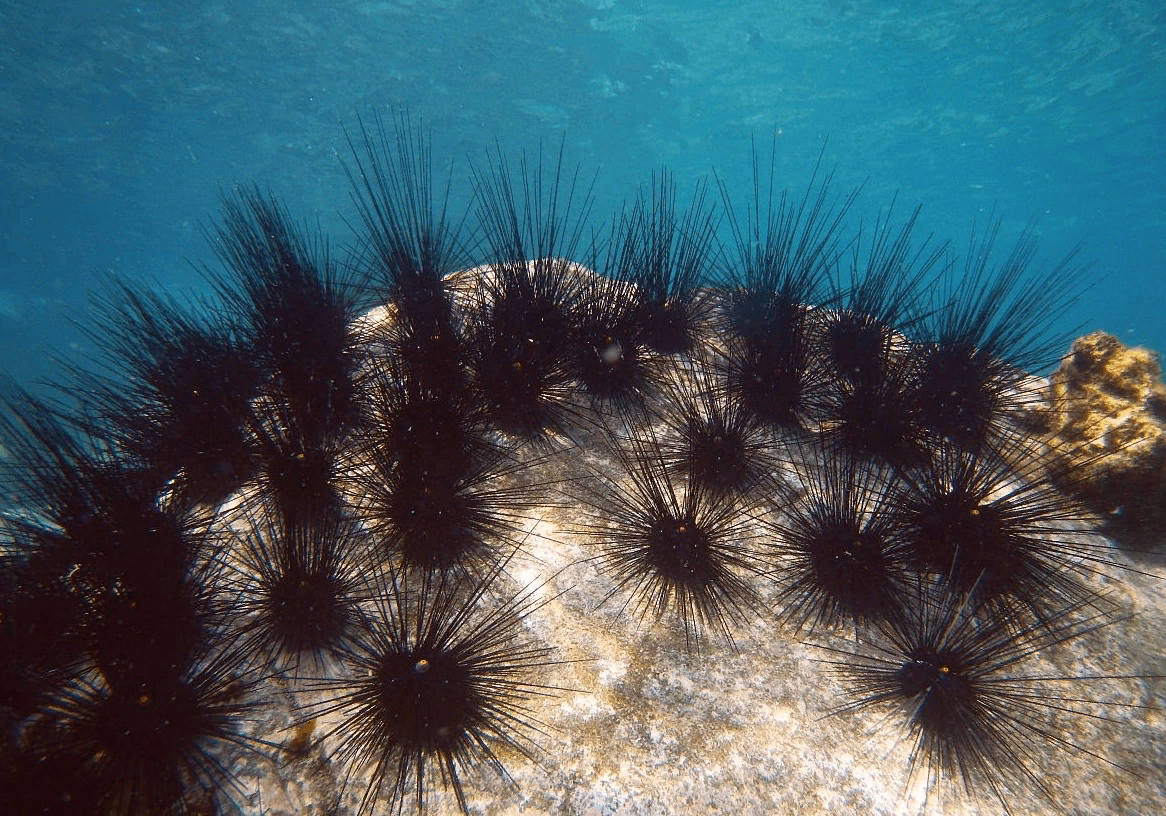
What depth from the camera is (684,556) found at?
282cm

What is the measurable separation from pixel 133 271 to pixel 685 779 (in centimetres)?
7712

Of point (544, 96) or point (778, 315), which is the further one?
point (544, 96)

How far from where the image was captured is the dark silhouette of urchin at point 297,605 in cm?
251

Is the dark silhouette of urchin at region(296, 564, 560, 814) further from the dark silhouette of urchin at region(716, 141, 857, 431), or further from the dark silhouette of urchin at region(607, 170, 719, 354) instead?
the dark silhouette of urchin at region(607, 170, 719, 354)

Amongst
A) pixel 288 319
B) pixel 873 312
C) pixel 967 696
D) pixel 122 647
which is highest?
pixel 873 312

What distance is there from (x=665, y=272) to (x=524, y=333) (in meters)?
1.39

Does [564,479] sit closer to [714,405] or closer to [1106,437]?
[714,405]

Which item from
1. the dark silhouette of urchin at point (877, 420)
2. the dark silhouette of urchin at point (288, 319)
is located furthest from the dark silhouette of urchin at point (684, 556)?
the dark silhouette of urchin at point (288, 319)

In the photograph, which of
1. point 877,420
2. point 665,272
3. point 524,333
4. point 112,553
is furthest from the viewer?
point 665,272

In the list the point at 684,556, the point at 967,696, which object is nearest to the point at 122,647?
the point at 684,556

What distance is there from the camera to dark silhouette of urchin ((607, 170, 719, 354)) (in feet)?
13.8

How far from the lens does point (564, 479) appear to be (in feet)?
11.1

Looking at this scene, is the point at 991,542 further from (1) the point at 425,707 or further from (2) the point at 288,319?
(2) the point at 288,319

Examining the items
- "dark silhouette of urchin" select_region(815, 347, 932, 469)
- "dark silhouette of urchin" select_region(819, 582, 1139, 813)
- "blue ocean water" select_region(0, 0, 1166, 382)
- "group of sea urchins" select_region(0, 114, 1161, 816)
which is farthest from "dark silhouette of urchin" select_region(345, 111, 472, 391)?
"blue ocean water" select_region(0, 0, 1166, 382)
